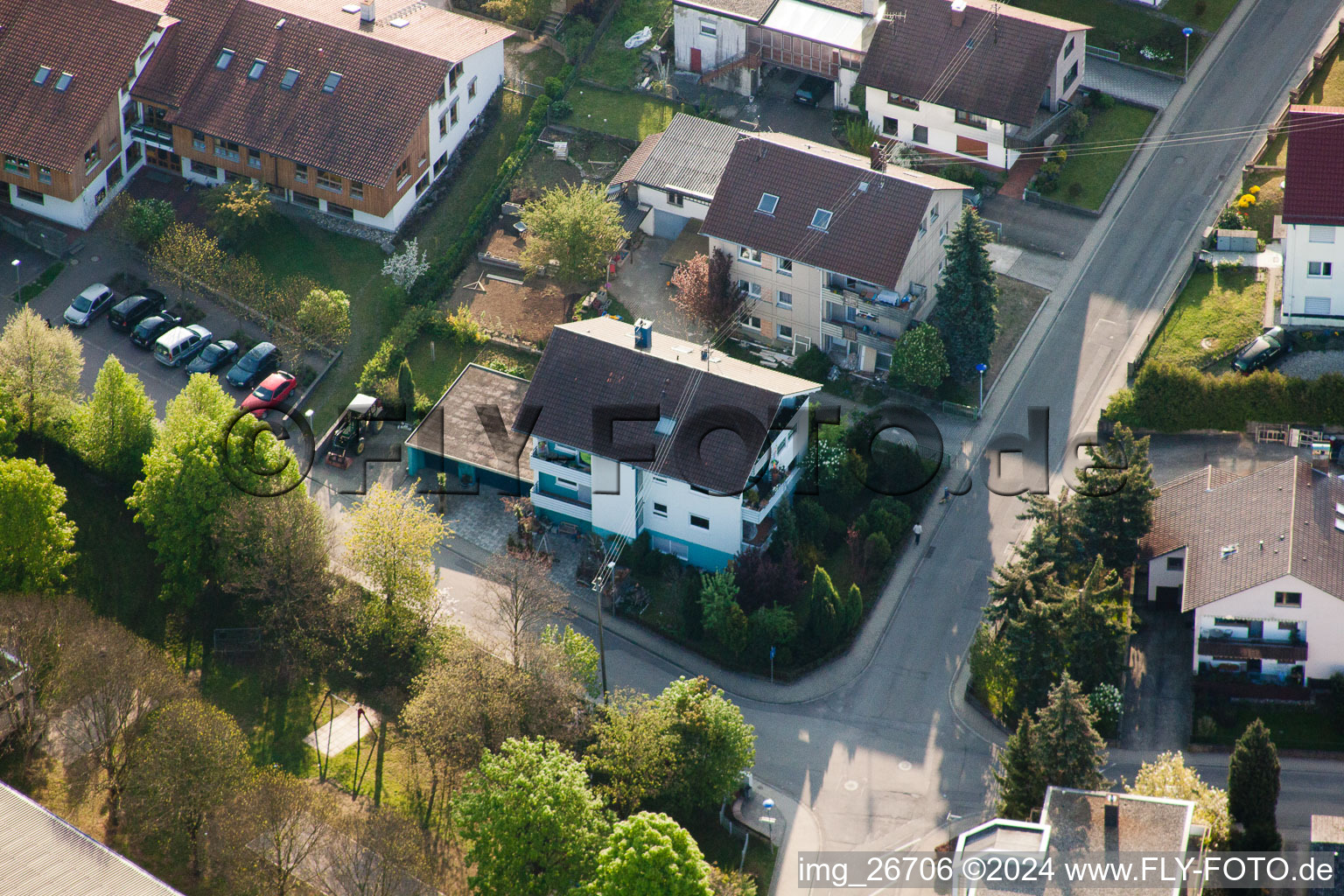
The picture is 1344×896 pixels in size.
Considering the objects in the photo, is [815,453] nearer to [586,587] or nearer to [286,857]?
[586,587]

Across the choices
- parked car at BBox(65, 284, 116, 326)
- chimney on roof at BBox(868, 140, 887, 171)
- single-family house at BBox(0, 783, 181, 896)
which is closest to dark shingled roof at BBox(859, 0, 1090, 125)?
chimney on roof at BBox(868, 140, 887, 171)

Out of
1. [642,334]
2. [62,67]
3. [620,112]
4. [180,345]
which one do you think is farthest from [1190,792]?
[62,67]

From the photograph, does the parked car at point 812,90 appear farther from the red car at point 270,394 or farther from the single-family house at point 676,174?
the red car at point 270,394

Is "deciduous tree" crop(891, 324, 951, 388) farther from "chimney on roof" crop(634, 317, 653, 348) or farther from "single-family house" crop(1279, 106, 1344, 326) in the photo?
"single-family house" crop(1279, 106, 1344, 326)

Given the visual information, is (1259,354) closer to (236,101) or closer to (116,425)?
(116,425)

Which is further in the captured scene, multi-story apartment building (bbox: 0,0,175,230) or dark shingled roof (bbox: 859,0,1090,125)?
dark shingled roof (bbox: 859,0,1090,125)

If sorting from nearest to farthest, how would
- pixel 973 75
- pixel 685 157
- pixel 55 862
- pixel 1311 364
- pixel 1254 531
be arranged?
pixel 55 862 → pixel 1254 531 → pixel 1311 364 → pixel 685 157 → pixel 973 75

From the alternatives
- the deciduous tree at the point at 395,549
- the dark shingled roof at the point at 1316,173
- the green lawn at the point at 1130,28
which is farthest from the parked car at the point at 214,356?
the dark shingled roof at the point at 1316,173
